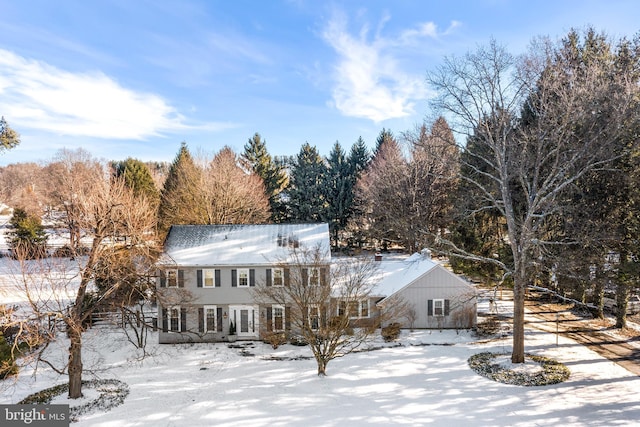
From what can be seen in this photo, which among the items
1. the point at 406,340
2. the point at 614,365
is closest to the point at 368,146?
the point at 406,340

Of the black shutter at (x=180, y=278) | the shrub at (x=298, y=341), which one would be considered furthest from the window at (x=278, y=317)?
the black shutter at (x=180, y=278)

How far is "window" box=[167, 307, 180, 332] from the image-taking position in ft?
64.7

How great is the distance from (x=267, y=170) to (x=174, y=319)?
2776 centimetres

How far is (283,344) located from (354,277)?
6.16 m

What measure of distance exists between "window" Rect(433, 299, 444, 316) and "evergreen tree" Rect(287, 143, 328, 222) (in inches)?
905

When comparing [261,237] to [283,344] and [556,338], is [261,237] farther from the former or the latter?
[556,338]

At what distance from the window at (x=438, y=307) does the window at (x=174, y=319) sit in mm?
14880

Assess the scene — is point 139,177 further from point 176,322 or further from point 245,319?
point 245,319

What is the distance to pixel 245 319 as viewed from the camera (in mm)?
20672

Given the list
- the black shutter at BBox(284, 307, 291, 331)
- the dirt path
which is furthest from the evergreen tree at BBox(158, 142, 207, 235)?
the dirt path

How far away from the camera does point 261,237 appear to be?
22203mm

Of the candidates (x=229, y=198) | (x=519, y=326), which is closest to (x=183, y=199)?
(x=229, y=198)

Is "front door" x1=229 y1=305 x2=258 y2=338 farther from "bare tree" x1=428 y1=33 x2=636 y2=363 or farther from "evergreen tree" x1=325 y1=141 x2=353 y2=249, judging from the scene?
"evergreen tree" x1=325 y1=141 x2=353 y2=249

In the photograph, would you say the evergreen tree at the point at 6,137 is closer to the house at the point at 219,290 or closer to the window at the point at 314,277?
the house at the point at 219,290
